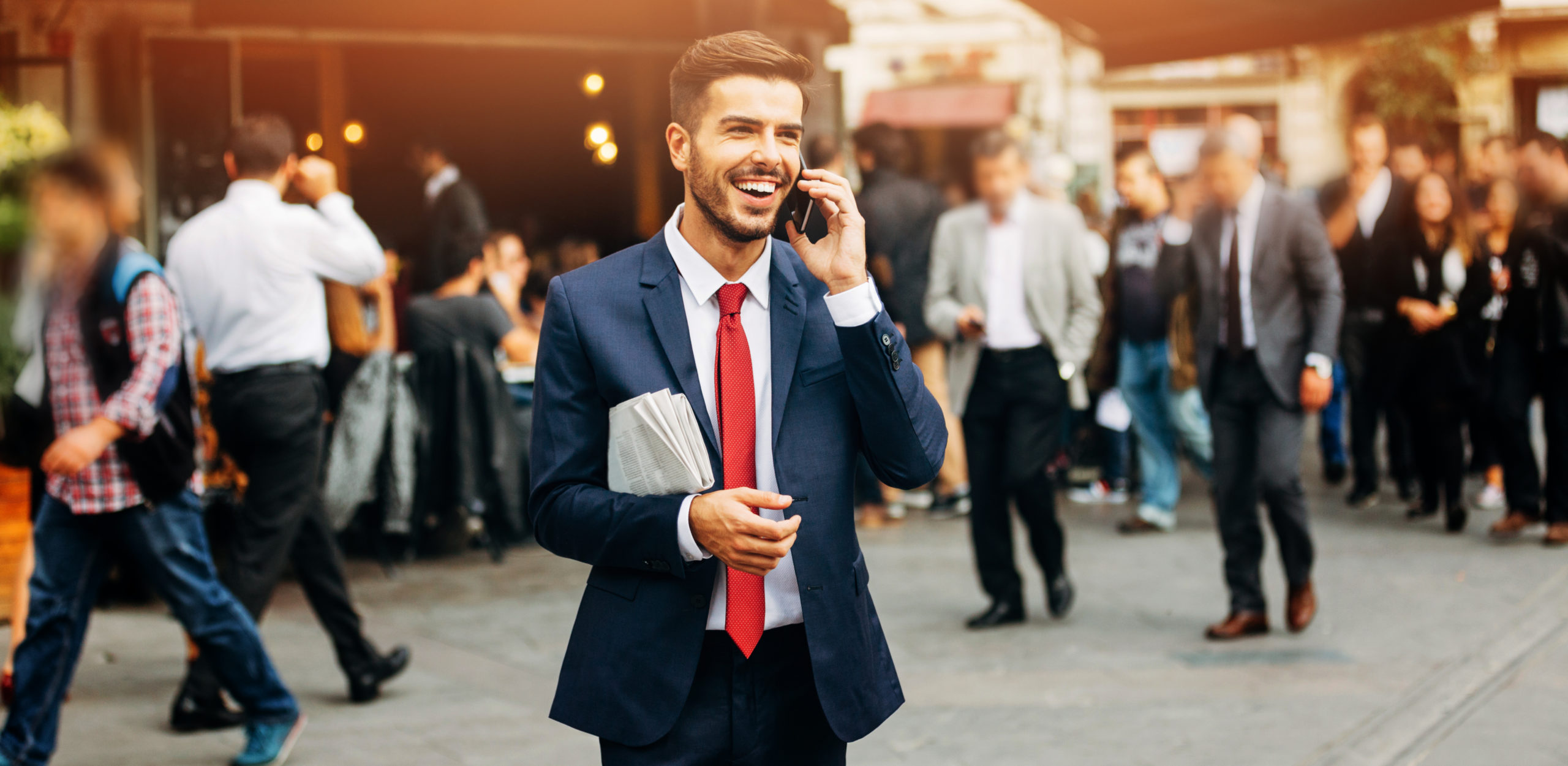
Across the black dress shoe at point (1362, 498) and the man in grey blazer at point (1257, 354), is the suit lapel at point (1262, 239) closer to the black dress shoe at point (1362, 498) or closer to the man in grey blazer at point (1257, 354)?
the man in grey blazer at point (1257, 354)

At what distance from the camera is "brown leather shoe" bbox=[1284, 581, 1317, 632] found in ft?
19.8

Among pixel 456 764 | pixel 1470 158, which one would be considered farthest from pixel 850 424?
pixel 1470 158

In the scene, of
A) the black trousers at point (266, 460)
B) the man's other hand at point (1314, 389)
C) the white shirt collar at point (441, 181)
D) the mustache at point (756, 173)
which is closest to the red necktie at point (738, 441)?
the mustache at point (756, 173)

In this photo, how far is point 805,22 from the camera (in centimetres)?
1180

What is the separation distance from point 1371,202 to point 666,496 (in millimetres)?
7522

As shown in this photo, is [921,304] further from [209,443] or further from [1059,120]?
[1059,120]

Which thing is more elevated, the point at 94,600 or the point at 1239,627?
the point at 94,600

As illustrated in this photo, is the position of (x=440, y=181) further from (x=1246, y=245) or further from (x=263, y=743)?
(x=263, y=743)

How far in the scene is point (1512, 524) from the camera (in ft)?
25.9

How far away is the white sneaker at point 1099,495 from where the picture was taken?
31.0 feet

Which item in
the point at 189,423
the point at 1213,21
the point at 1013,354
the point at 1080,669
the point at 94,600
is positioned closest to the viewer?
the point at 94,600

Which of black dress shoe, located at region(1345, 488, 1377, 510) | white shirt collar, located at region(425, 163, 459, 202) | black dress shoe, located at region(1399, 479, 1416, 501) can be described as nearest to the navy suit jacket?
black dress shoe, located at region(1345, 488, 1377, 510)

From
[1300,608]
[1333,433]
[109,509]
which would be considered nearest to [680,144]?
[109,509]

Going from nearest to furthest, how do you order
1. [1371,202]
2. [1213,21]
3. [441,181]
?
[1371,202] < [1213,21] < [441,181]
